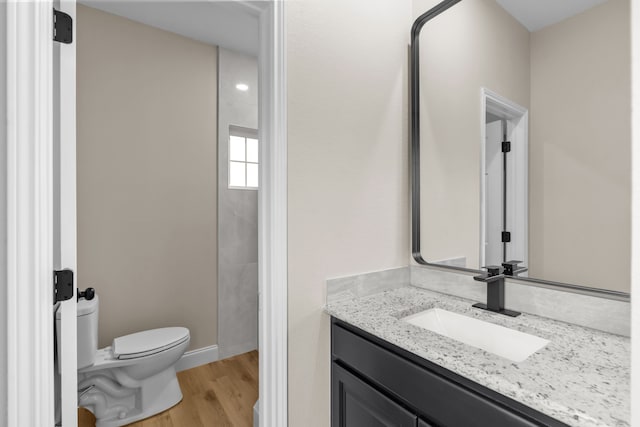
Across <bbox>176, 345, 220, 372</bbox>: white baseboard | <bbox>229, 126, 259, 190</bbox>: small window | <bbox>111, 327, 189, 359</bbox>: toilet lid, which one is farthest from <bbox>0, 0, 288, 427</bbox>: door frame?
<bbox>229, 126, 259, 190</bbox>: small window

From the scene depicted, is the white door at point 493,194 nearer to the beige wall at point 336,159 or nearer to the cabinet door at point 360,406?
the beige wall at point 336,159

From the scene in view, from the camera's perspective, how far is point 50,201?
0.84m

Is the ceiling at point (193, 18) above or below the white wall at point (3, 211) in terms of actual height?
above

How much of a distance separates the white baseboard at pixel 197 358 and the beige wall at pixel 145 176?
0.08m

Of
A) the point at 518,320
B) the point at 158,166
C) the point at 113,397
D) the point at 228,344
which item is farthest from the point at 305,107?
the point at 228,344

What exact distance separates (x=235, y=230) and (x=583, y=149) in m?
2.35

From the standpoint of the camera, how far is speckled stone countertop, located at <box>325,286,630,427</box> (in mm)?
562

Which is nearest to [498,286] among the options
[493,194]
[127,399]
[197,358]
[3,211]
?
[493,194]

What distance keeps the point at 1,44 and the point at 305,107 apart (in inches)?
34.1

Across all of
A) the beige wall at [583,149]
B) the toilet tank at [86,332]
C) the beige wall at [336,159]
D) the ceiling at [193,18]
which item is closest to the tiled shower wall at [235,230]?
the ceiling at [193,18]

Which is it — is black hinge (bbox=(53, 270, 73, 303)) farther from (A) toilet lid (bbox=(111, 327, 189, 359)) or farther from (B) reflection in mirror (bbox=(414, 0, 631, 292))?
(B) reflection in mirror (bbox=(414, 0, 631, 292))

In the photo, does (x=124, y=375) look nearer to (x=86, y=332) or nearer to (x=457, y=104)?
(x=86, y=332)

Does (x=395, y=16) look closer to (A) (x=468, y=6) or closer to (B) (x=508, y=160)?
(A) (x=468, y=6)

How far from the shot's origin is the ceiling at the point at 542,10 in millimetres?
969
